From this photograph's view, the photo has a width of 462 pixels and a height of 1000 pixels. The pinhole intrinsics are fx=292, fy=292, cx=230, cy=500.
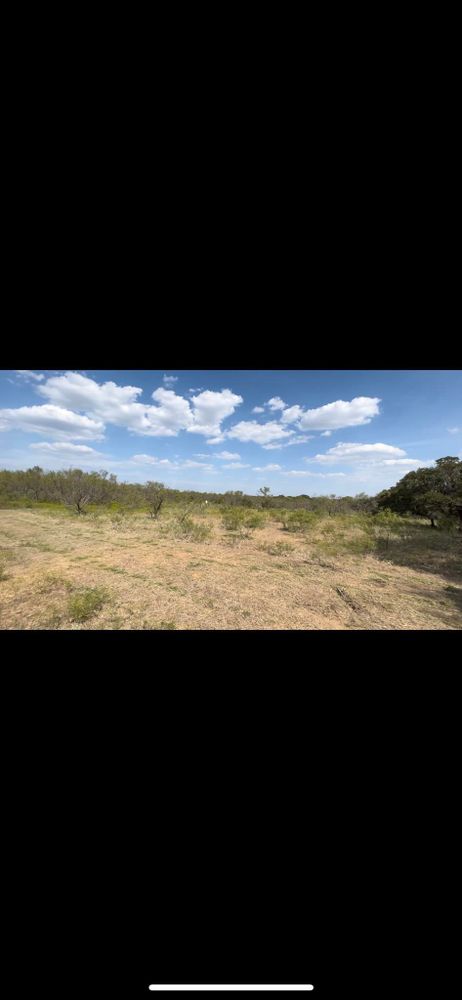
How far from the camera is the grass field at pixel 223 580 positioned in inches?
128

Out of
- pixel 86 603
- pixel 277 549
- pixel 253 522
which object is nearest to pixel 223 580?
pixel 86 603

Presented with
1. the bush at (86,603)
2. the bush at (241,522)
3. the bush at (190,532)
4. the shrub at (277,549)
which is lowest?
the bush at (86,603)

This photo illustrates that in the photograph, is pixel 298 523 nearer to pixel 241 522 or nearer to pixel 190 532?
pixel 241 522

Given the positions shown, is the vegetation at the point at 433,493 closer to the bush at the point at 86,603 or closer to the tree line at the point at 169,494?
the tree line at the point at 169,494

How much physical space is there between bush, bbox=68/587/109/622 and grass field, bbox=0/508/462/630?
0.04ft

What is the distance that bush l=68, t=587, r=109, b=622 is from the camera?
3.16 meters

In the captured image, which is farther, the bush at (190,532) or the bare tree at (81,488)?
the bare tree at (81,488)

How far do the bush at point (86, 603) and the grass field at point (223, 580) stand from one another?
13 mm

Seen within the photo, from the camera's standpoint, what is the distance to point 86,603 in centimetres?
333

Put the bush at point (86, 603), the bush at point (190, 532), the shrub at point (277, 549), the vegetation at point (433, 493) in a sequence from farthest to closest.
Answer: the vegetation at point (433, 493) → the bush at point (190, 532) → the shrub at point (277, 549) → the bush at point (86, 603)

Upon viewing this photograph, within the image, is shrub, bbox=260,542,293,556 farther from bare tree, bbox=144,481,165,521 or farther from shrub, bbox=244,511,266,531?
bare tree, bbox=144,481,165,521
